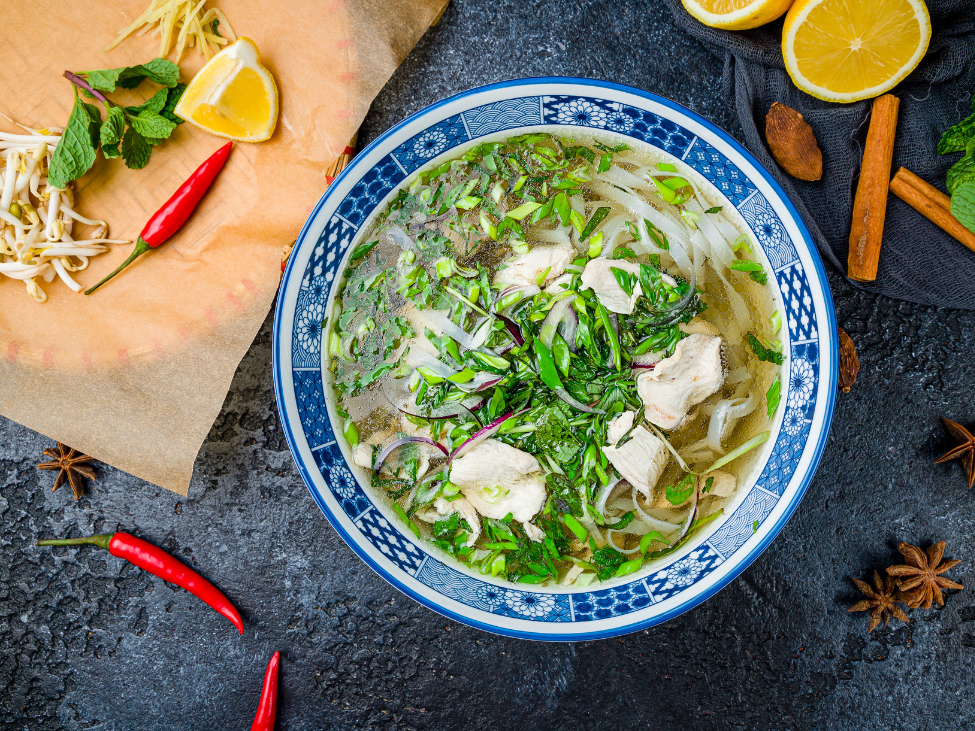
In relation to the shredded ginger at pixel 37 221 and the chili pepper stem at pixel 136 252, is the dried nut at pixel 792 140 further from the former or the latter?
the shredded ginger at pixel 37 221

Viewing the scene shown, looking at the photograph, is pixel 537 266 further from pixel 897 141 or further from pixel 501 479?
pixel 897 141

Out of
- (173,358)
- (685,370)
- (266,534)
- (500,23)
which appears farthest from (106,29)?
(685,370)

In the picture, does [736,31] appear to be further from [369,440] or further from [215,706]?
[215,706]

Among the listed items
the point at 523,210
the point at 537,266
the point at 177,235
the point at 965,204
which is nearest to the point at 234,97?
the point at 177,235

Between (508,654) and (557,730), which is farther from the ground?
(508,654)

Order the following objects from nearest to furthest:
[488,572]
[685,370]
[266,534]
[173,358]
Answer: [685,370], [488,572], [173,358], [266,534]

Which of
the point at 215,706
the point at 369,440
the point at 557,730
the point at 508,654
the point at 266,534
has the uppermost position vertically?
the point at 369,440
